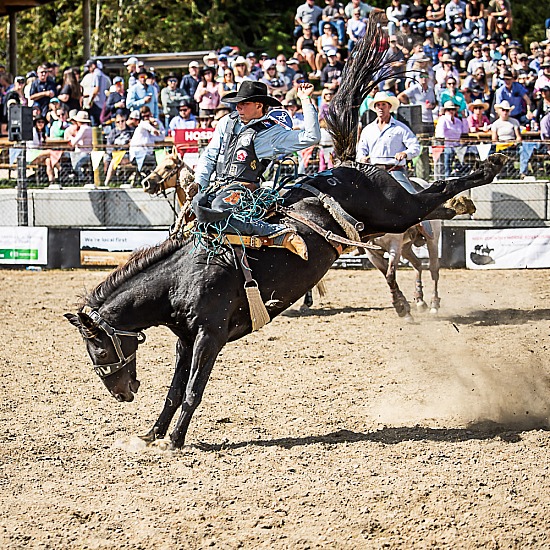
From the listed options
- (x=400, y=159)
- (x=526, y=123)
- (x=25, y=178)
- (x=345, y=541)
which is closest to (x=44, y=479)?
(x=345, y=541)

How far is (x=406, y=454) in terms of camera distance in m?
5.21

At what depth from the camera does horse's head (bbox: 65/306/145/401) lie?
18.0 ft

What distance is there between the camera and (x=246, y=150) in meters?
5.68

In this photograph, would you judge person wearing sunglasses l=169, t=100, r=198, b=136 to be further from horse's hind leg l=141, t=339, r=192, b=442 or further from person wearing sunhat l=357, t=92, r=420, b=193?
horse's hind leg l=141, t=339, r=192, b=442

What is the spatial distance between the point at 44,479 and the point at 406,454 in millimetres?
2037

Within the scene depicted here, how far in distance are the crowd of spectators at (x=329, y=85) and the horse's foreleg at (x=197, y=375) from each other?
8.23 metres

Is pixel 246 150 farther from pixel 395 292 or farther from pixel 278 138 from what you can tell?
pixel 395 292

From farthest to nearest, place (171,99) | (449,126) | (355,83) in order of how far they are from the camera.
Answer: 1. (171,99)
2. (449,126)
3. (355,83)

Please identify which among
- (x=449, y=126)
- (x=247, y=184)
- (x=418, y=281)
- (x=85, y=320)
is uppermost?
(x=247, y=184)

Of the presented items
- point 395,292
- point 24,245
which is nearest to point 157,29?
point 24,245

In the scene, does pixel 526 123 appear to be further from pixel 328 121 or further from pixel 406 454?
pixel 406 454

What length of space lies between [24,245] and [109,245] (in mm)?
1358

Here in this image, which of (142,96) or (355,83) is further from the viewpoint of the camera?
(142,96)

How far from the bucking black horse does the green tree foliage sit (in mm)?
16913
